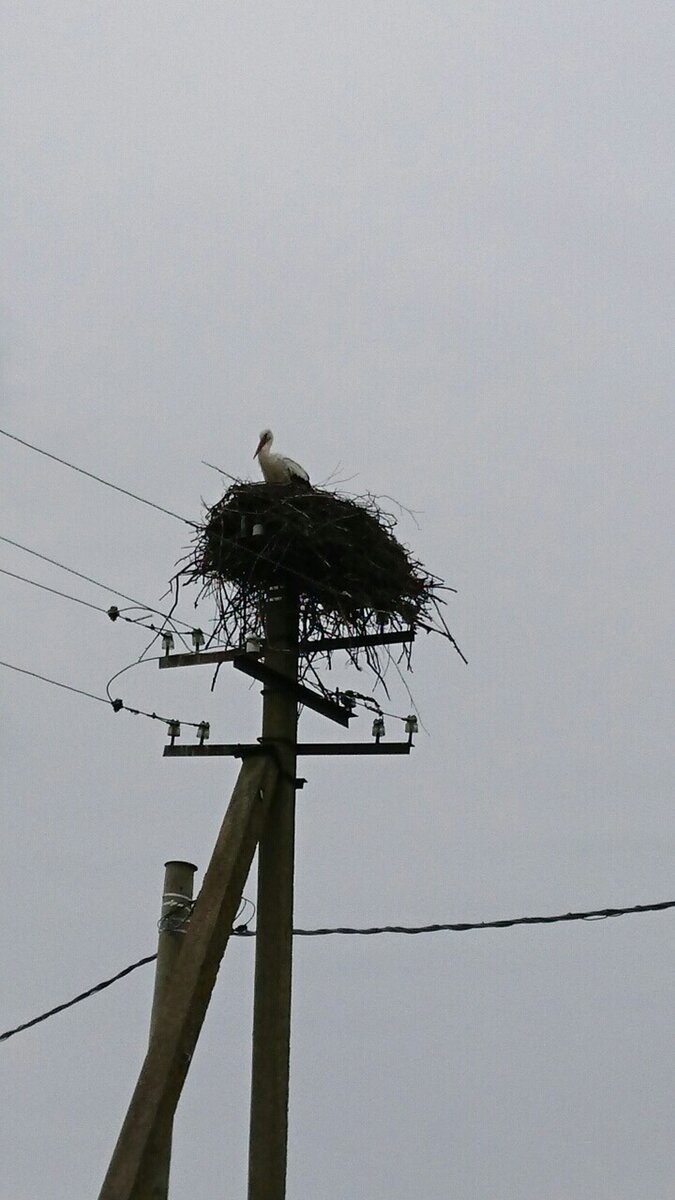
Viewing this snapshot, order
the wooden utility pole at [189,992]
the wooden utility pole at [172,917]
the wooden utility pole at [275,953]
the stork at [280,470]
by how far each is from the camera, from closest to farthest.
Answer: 1. the wooden utility pole at [189,992]
2. the wooden utility pole at [275,953]
3. the wooden utility pole at [172,917]
4. the stork at [280,470]

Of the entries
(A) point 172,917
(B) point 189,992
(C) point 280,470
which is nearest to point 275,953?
(B) point 189,992

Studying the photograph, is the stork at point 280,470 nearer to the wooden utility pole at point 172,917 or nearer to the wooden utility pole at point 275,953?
the wooden utility pole at point 275,953

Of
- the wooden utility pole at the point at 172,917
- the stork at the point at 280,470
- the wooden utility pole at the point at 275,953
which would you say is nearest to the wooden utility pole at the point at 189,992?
the wooden utility pole at the point at 275,953

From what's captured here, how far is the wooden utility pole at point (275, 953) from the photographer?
241 inches

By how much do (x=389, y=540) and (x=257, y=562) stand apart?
818 mm

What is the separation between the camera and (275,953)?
20.9ft

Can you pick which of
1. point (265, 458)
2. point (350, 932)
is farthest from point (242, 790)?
point (265, 458)

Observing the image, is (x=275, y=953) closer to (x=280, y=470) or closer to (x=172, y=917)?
(x=172, y=917)

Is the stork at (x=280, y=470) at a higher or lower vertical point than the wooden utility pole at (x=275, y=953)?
higher

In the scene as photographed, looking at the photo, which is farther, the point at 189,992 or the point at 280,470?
the point at 280,470

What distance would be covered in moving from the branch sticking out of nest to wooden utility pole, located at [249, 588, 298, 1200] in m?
0.40

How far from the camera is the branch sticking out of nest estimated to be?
730cm

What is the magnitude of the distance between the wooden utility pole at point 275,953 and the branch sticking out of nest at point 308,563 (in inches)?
15.8

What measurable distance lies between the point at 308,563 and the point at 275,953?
5.98ft
